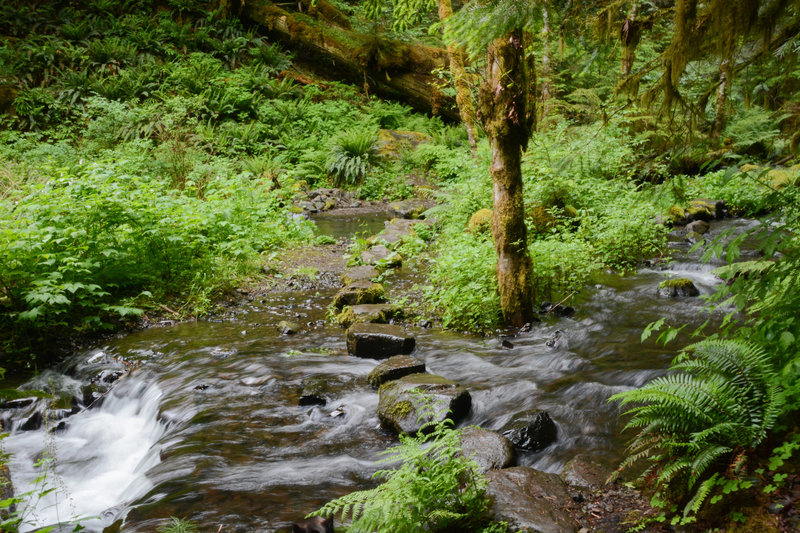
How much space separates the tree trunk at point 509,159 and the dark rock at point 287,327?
2841 millimetres

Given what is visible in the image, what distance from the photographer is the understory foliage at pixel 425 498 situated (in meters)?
2.43

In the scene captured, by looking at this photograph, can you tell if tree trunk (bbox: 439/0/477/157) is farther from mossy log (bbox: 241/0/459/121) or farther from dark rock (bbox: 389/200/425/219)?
mossy log (bbox: 241/0/459/121)

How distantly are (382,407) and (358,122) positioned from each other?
16474 mm

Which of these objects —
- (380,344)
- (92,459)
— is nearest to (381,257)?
(380,344)

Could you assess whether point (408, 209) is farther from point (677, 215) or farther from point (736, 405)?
point (736, 405)

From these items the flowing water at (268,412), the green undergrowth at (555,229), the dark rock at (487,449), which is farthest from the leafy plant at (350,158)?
the dark rock at (487,449)

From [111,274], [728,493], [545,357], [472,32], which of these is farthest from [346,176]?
[728,493]

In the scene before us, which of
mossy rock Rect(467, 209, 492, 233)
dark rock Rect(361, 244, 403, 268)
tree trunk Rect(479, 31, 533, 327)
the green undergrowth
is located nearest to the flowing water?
the green undergrowth

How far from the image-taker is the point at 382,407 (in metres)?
4.41

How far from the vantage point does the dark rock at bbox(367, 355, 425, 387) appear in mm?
5031

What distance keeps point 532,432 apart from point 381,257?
6208 mm

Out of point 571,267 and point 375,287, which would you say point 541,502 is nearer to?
point 571,267

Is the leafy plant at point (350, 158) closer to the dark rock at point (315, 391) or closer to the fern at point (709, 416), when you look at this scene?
the dark rock at point (315, 391)

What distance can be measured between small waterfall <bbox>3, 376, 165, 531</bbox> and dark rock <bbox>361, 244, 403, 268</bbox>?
15.8 feet
